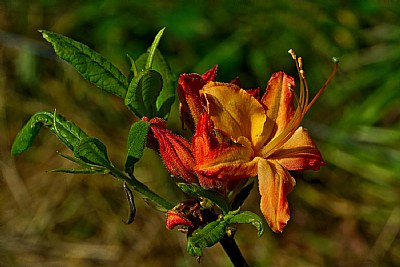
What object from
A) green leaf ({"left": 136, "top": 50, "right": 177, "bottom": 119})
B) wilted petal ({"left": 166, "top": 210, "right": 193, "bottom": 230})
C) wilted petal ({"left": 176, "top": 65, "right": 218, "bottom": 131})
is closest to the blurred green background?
green leaf ({"left": 136, "top": 50, "right": 177, "bottom": 119})

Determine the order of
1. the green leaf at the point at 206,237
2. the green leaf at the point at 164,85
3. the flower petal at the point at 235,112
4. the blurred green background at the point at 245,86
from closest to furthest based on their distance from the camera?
1. the green leaf at the point at 206,237
2. the flower petal at the point at 235,112
3. the green leaf at the point at 164,85
4. the blurred green background at the point at 245,86

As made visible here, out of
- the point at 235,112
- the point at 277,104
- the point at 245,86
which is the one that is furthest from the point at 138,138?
the point at 245,86

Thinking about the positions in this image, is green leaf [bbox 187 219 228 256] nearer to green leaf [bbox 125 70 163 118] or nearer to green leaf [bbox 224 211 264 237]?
green leaf [bbox 224 211 264 237]

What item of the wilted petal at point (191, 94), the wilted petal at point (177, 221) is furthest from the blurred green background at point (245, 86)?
the wilted petal at point (177, 221)

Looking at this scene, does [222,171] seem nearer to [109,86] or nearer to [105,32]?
[109,86]

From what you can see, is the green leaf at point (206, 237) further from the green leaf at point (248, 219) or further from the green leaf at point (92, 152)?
the green leaf at point (92, 152)
